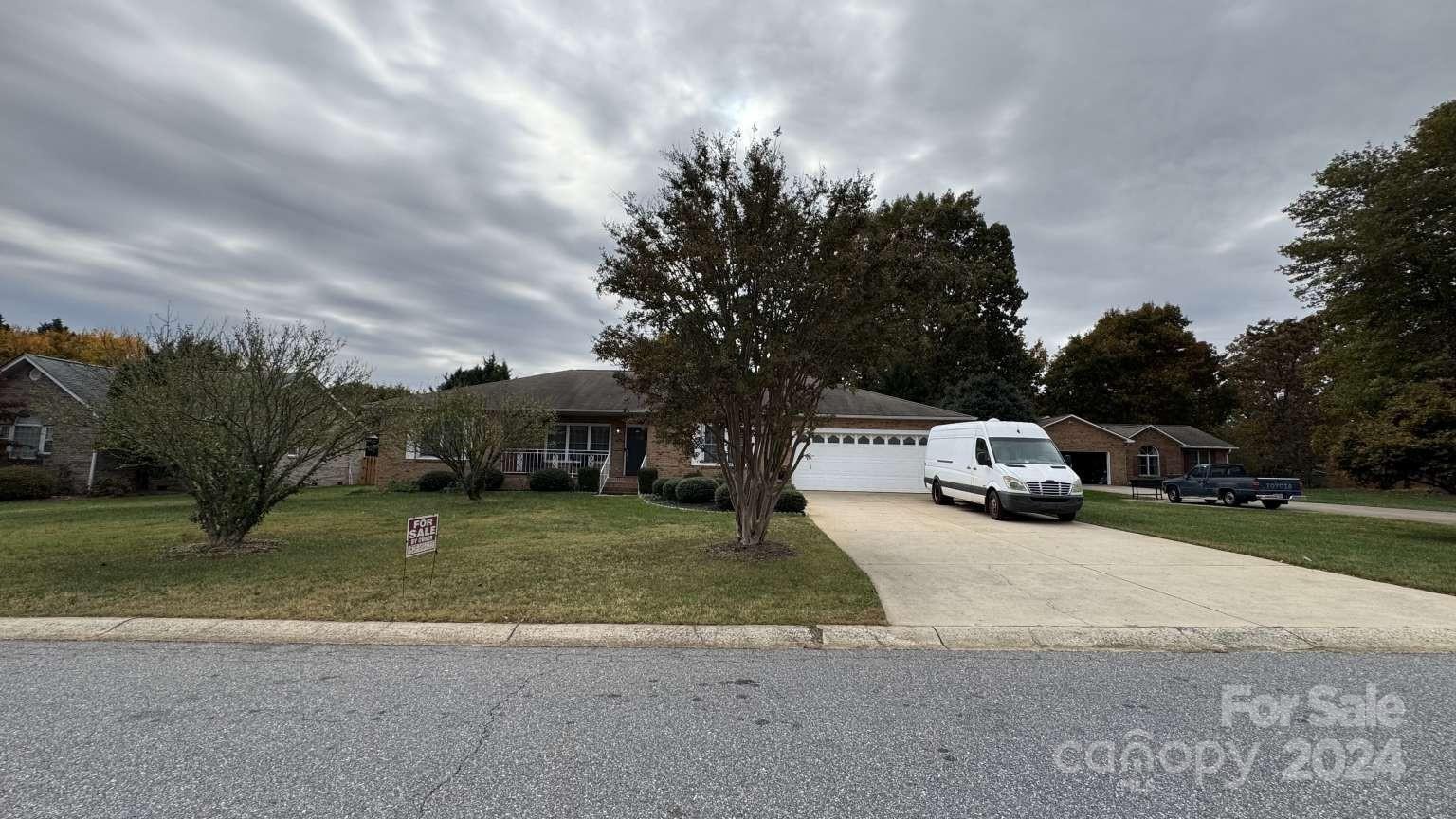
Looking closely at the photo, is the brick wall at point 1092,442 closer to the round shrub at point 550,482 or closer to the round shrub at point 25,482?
the round shrub at point 550,482

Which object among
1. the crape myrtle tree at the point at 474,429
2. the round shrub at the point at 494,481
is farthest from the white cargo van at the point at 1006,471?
the round shrub at the point at 494,481

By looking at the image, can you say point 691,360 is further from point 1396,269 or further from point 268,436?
point 1396,269

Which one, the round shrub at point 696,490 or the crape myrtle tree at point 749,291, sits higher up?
the crape myrtle tree at point 749,291

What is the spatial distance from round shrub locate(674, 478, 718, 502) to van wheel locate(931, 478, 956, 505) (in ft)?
21.4

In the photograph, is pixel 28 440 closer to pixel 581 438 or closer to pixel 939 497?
pixel 581 438

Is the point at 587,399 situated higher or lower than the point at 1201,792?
higher

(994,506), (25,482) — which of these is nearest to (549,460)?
(994,506)

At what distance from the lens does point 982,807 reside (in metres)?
2.67

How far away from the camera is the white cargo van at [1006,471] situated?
13383mm

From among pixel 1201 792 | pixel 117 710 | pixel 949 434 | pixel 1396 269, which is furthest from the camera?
pixel 1396 269

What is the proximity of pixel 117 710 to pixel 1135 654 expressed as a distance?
22.3ft

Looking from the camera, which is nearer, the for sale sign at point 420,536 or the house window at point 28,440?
the for sale sign at point 420,536

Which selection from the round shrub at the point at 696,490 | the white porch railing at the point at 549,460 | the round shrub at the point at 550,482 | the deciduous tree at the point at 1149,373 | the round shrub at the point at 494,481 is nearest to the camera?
the round shrub at the point at 696,490

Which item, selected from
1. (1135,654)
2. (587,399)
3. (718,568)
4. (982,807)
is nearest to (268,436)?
(718,568)
